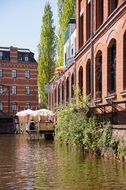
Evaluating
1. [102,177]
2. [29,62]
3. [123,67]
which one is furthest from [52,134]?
[29,62]

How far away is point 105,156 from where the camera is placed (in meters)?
20.2

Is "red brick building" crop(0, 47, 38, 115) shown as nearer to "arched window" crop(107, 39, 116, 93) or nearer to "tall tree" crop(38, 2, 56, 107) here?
"tall tree" crop(38, 2, 56, 107)

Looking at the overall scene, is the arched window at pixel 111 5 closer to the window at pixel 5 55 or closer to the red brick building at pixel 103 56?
the red brick building at pixel 103 56

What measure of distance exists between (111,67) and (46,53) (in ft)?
150

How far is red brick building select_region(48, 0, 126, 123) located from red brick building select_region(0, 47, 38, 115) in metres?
48.4

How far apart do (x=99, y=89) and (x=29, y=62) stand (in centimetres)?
5945

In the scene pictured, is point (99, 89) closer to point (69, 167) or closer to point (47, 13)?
point (69, 167)

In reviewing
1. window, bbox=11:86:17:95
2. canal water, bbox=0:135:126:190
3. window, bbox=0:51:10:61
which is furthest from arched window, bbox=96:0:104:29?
window, bbox=0:51:10:61

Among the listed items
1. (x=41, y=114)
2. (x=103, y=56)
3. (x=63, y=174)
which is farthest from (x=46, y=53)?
(x=63, y=174)

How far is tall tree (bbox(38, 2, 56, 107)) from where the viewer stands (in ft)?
223

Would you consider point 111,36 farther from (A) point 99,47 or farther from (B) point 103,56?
(A) point 99,47

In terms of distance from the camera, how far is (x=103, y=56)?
25062mm

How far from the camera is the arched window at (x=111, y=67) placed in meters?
24.0

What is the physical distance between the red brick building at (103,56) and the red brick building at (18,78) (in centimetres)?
4842
